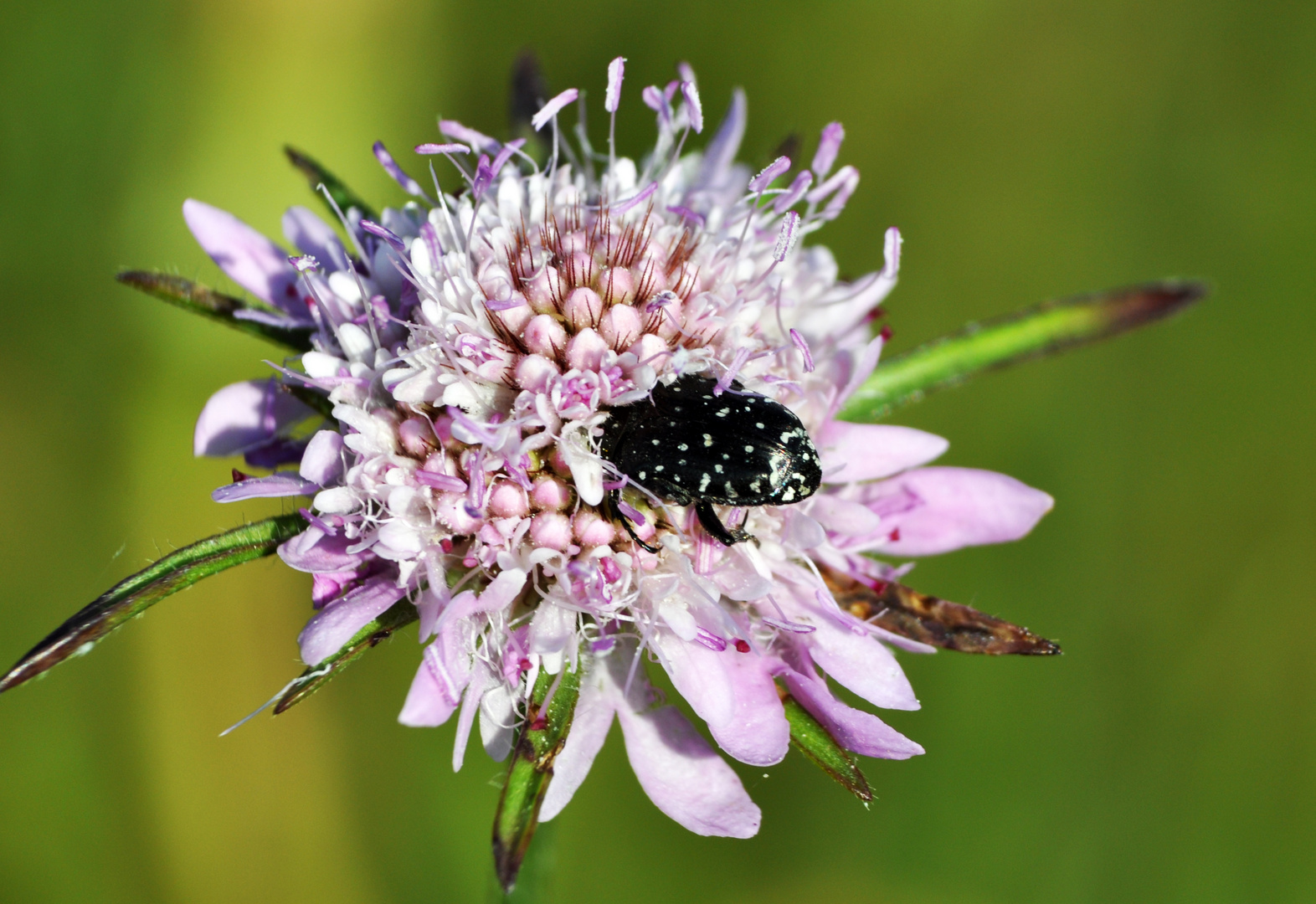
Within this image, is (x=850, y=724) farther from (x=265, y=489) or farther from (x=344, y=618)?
(x=265, y=489)

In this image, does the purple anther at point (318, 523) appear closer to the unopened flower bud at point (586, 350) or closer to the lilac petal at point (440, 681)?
the lilac petal at point (440, 681)

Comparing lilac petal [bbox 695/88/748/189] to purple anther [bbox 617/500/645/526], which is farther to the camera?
lilac petal [bbox 695/88/748/189]

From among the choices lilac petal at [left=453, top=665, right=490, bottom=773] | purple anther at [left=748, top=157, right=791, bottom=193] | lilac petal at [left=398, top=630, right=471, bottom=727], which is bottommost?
lilac petal at [left=453, top=665, right=490, bottom=773]

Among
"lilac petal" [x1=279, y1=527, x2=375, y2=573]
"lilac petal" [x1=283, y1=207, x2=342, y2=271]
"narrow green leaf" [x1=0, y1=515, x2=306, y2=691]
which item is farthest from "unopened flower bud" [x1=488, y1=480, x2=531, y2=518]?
"lilac petal" [x1=283, y1=207, x2=342, y2=271]

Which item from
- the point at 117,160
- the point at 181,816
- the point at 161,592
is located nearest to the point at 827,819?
the point at 181,816

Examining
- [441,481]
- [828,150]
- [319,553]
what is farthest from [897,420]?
[319,553]

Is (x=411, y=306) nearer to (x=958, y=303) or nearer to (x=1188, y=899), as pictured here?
(x=958, y=303)

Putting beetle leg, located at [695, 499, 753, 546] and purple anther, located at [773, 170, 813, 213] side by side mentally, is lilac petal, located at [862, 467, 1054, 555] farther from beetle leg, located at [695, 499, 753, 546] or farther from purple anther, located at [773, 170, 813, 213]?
purple anther, located at [773, 170, 813, 213]
